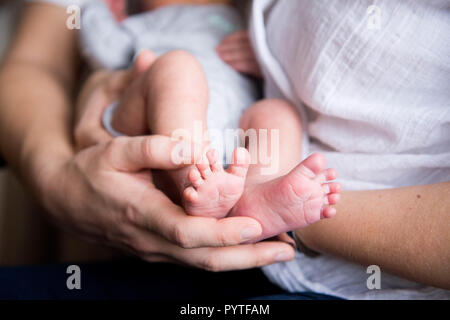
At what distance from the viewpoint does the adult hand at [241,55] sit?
0.72m

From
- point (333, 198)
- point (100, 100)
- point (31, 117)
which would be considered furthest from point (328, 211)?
point (31, 117)

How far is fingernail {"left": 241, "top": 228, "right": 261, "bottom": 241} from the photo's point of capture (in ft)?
1.41

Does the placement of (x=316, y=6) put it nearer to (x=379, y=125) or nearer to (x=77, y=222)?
(x=379, y=125)

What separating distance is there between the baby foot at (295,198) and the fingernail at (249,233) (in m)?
0.02

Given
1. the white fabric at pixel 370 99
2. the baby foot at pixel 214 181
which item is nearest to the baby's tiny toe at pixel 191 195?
the baby foot at pixel 214 181

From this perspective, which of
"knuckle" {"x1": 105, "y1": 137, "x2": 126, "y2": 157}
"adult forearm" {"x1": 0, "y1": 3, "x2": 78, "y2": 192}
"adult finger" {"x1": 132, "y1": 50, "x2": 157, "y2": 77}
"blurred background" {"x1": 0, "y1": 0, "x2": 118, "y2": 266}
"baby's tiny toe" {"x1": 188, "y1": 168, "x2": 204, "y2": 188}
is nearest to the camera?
"baby's tiny toe" {"x1": 188, "y1": 168, "x2": 204, "y2": 188}

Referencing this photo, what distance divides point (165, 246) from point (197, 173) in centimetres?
18

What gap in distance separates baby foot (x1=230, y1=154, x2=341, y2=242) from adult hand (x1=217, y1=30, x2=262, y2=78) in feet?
1.10

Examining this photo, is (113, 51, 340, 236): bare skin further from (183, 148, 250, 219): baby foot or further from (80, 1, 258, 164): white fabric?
(80, 1, 258, 164): white fabric

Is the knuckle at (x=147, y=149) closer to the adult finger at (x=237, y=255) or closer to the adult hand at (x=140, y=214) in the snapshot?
the adult hand at (x=140, y=214)

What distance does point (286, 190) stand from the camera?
16.3 inches

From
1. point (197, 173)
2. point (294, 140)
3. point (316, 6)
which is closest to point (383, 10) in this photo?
point (316, 6)

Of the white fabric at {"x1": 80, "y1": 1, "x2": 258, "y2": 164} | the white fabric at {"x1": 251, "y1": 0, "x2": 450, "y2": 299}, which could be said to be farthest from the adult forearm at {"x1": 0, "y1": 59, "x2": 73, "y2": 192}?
the white fabric at {"x1": 251, "y1": 0, "x2": 450, "y2": 299}

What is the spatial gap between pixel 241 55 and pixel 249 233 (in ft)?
1.32
